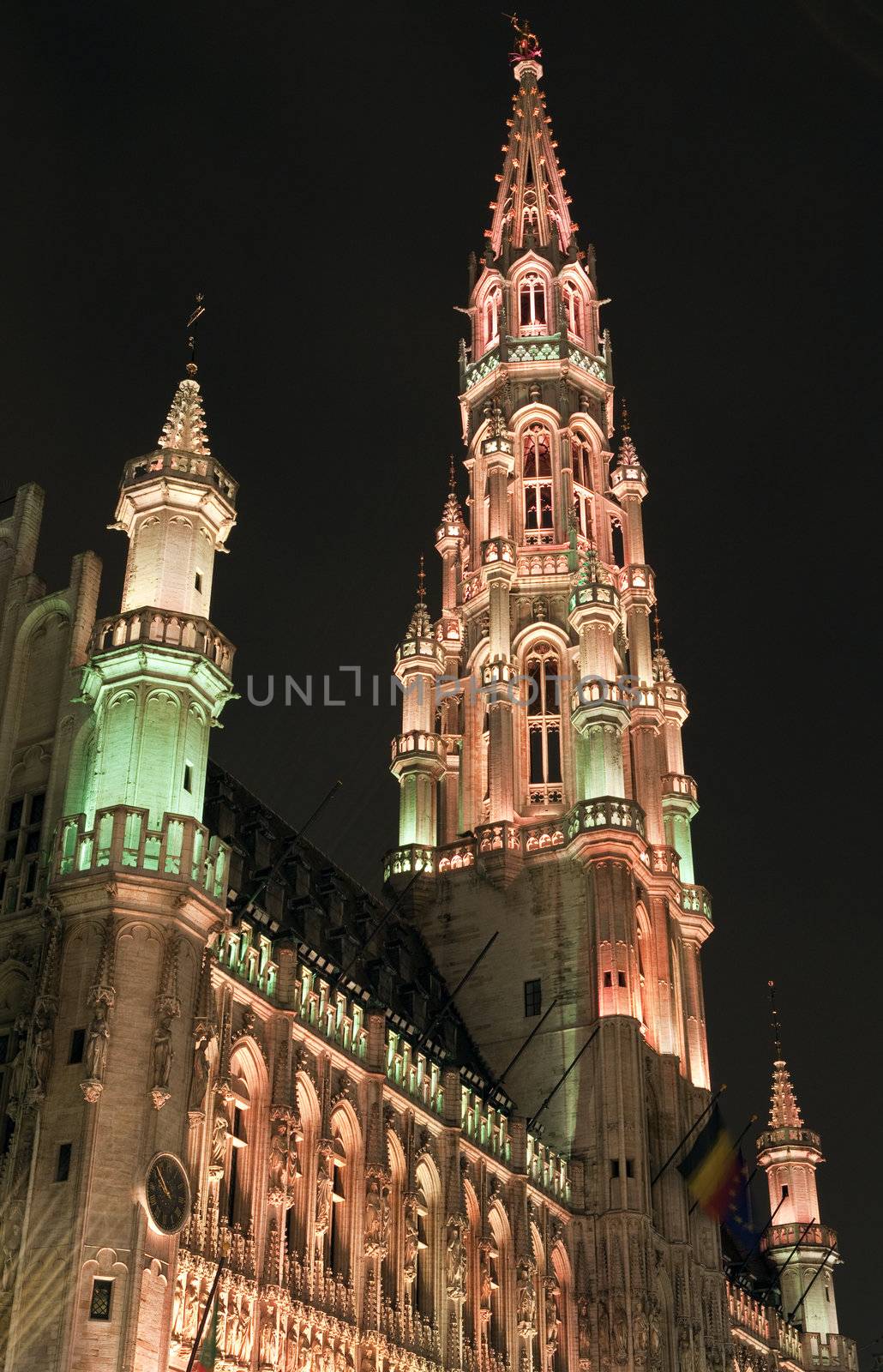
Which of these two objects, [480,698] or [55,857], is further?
[480,698]

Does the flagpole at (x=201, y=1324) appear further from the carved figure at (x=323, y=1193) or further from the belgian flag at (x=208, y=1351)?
the carved figure at (x=323, y=1193)

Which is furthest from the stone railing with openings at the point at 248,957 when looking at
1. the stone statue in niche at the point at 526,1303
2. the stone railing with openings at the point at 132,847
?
the stone statue in niche at the point at 526,1303

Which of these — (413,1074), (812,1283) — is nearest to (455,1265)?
(413,1074)

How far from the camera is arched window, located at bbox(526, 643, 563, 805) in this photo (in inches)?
3327

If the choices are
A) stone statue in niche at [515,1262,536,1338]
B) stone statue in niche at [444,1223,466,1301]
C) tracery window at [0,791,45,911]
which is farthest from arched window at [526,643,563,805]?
tracery window at [0,791,45,911]

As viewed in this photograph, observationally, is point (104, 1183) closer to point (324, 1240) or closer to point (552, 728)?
point (324, 1240)

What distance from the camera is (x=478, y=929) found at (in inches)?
3167

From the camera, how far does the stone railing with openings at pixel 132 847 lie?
47.7 meters

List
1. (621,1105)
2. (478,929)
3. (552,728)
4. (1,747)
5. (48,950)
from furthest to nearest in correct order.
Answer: (552,728), (478,929), (621,1105), (1,747), (48,950)

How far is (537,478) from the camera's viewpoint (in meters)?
94.5

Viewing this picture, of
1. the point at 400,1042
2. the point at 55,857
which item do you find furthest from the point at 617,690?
the point at 55,857

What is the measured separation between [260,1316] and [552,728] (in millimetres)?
41792

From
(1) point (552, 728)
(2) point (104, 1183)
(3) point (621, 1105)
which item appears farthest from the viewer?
(1) point (552, 728)

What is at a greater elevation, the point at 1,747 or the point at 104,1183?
the point at 1,747
